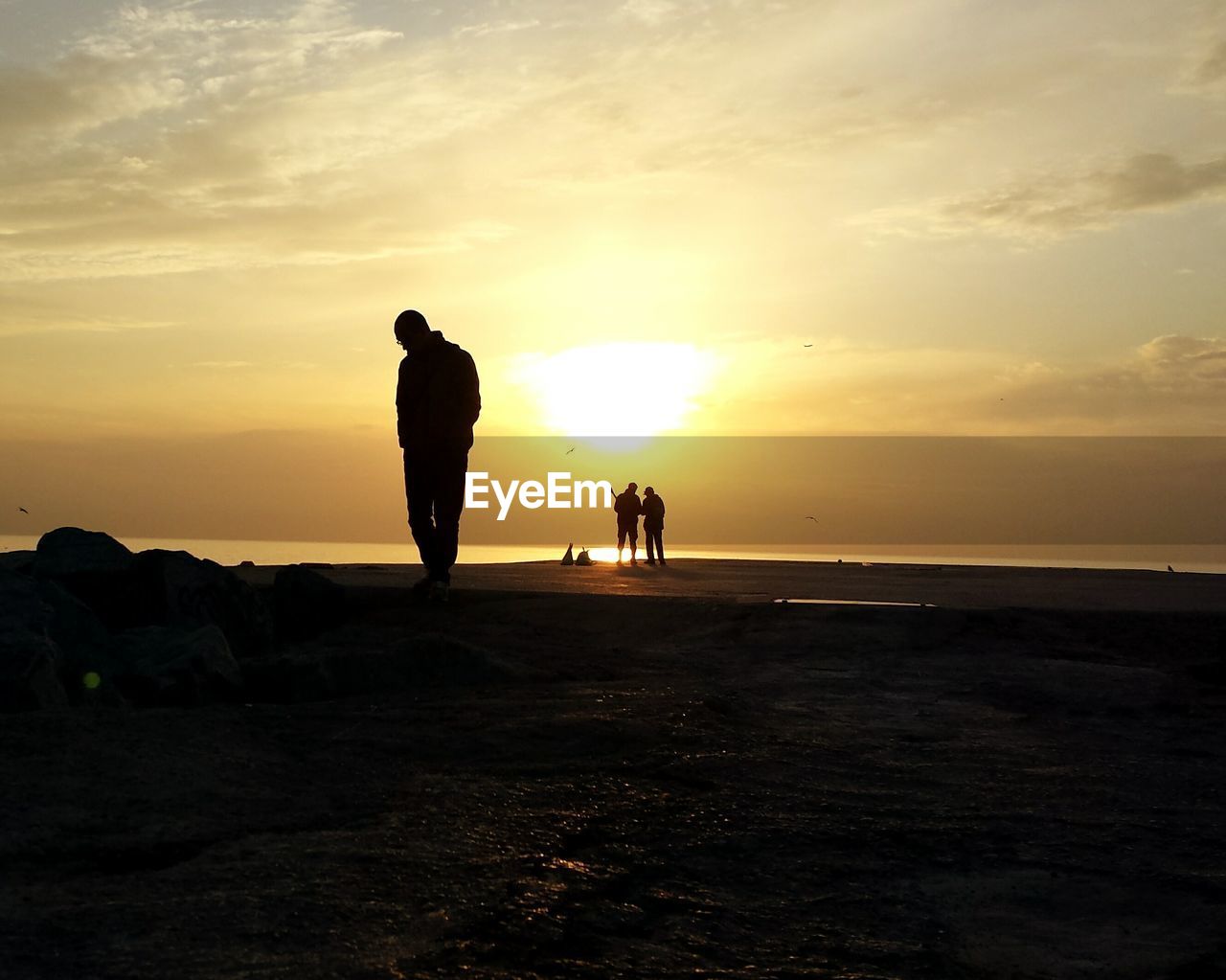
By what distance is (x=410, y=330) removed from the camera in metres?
9.95

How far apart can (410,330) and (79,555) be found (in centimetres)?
323

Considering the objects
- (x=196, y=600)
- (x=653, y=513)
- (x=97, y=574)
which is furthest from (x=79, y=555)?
(x=653, y=513)

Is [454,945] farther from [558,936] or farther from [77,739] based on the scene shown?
[77,739]

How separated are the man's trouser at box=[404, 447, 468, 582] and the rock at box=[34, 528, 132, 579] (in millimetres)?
2478

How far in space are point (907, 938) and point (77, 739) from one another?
8.20 feet

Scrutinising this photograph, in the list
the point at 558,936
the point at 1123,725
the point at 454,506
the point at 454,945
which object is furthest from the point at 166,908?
the point at 454,506

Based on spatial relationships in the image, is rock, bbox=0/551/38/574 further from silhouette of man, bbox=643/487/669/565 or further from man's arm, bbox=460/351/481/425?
silhouette of man, bbox=643/487/669/565

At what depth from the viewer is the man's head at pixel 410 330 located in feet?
32.5

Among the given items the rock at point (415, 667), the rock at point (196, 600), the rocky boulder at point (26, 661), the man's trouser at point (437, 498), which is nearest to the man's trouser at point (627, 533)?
the man's trouser at point (437, 498)

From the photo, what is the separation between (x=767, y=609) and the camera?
8.95 metres

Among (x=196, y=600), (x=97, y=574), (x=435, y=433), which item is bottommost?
(x=196, y=600)

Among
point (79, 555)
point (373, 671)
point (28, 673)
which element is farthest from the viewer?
point (79, 555)

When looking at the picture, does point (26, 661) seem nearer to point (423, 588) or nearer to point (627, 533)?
point (423, 588)

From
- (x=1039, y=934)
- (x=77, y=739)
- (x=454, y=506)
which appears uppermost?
(x=454, y=506)
